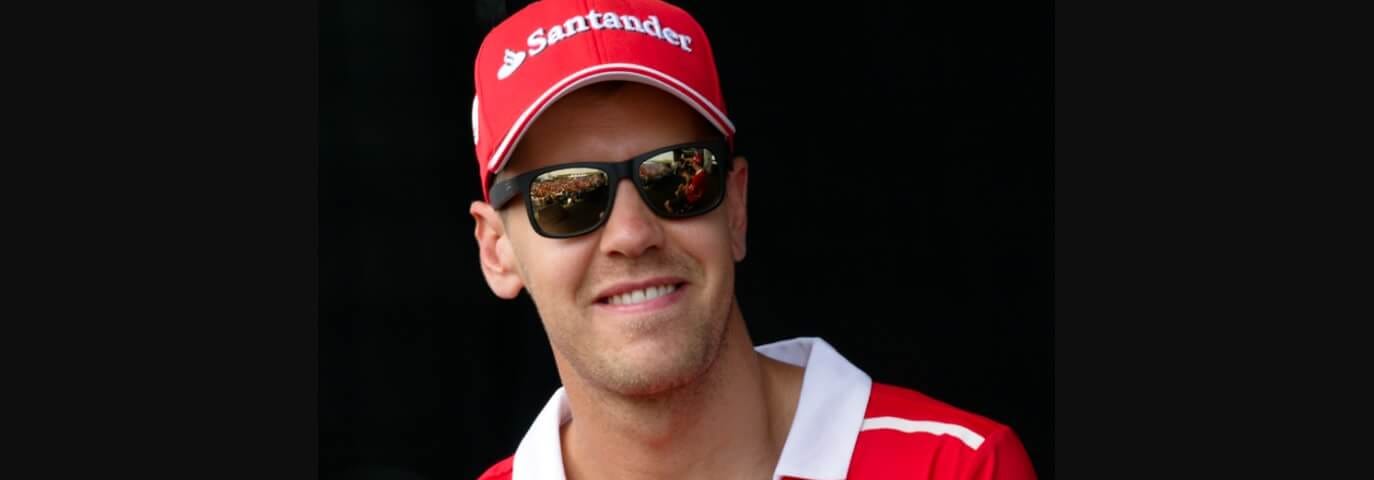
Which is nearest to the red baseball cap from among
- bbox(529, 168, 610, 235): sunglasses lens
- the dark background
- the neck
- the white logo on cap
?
the white logo on cap

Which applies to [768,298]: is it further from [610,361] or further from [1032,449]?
[610,361]

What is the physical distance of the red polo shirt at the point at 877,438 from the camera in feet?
8.50

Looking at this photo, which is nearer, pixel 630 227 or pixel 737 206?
pixel 630 227

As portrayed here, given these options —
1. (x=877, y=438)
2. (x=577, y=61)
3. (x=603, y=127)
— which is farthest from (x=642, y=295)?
(x=877, y=438)

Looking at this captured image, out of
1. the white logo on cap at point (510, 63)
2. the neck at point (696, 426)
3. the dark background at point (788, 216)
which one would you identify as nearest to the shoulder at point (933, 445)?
the neck at point (696, 426)

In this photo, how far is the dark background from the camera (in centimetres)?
367

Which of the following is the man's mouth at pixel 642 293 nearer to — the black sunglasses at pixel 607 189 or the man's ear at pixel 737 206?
the black sunglasses at pixel 607 189

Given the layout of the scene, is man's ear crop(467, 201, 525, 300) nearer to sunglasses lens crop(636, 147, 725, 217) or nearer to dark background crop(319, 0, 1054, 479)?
sunglasses lens crop(636, 147, 725, 217)

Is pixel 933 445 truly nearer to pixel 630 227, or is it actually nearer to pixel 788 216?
pixel 630 227

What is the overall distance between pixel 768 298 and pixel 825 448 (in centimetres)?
125

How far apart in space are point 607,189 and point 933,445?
27.9 inches

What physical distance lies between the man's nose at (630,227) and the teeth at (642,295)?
6cm

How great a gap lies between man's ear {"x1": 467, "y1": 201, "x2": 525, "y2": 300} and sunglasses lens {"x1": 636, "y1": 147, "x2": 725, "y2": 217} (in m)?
0.35

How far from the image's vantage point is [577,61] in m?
2.54
